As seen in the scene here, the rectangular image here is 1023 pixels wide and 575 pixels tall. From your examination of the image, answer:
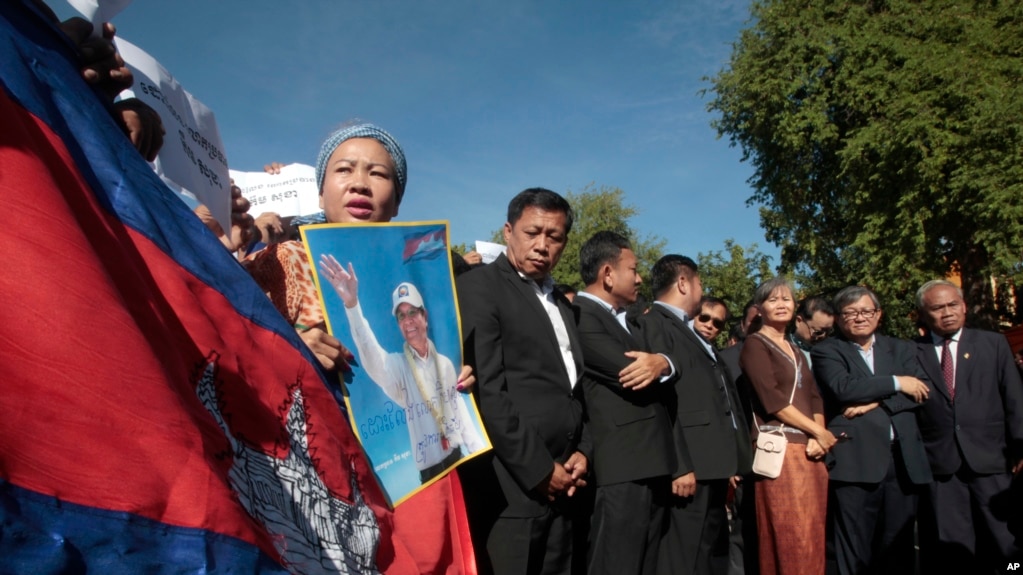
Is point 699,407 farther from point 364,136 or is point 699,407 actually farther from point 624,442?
point 364,136

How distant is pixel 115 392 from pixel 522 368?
1965 mm

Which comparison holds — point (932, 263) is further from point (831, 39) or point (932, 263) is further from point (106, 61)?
point (106, 61)

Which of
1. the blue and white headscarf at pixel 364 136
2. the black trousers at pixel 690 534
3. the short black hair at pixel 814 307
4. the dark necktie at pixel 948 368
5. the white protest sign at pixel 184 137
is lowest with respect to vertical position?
the black trousers at pixel 690 534

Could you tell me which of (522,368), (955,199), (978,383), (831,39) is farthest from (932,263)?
(522,368)

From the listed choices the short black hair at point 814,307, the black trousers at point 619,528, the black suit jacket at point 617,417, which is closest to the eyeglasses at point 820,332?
the short black hair at point 814,307

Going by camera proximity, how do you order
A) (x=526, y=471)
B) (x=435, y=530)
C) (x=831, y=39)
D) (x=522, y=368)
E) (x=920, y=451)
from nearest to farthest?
(x=435, y=530), (x=526, y=471), (x=522, y=368), (x=920, y=451), (x=831, y=39)

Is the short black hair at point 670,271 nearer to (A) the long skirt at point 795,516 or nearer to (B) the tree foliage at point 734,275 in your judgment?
(A) the long skirt at point 795,516

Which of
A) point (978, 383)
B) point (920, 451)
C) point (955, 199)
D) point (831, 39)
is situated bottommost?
point (920, 451)

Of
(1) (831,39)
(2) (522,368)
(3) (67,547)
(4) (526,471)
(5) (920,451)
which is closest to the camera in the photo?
(3) (67,547)

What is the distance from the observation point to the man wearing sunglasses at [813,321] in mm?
6793

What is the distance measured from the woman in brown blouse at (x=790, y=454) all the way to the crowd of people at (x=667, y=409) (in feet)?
0.04

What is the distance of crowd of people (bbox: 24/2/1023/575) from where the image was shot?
7.27ft

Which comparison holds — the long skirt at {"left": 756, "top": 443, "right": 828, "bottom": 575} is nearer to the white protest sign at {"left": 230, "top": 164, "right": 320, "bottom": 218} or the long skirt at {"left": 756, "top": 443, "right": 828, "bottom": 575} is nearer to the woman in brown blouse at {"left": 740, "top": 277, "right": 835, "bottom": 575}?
the woman in brown blouse at {"left": 740, "top": 277, "right": 835, "bottom": 575}

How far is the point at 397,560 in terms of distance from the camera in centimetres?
166
